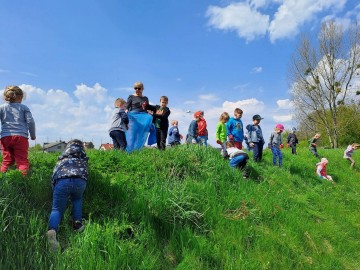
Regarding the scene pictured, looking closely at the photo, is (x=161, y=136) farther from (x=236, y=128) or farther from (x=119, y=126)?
(x=236, y=128)

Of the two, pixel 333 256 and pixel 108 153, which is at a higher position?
pixel 108 153

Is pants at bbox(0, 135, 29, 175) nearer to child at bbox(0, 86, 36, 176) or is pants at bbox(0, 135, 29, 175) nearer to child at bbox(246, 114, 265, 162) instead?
child at bbox(0, 86, 36, 176)

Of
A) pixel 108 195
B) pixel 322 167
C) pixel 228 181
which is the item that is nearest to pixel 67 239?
pixel 108 195

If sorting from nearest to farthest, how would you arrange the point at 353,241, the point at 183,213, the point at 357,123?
1. the point at 183,213
2. the point at 353,241
3. the point at 357,123

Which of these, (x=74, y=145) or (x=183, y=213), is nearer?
(x=74, y=145)

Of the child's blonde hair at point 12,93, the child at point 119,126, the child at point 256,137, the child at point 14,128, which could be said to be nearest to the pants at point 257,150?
the child at point 256,137

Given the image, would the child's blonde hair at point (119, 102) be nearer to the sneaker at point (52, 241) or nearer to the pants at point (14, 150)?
the pants at point (14, 150)

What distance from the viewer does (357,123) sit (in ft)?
138

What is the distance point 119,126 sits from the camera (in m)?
8.80

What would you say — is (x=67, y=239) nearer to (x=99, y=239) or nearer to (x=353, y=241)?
(x=99, y=239)

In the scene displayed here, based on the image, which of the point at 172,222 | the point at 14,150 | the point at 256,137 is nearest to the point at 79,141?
the point at 172,222

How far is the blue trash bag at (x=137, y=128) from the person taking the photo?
30.9ft

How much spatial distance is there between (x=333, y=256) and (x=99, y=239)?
4.19m

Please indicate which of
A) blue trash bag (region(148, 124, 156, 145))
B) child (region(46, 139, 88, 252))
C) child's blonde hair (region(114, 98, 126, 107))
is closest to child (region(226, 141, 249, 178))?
blue trash bag (region(148, 124, 156, 145))
